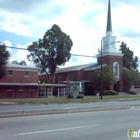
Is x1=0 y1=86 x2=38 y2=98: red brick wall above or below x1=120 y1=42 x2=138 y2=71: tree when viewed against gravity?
below

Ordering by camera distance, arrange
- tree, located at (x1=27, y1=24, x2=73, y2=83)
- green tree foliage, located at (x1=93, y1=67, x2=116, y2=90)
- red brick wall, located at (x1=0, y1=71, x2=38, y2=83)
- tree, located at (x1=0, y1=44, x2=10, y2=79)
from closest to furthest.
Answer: tree, located at (x1=0, y1=44, x2=10, y2=79) < red brick wall, located at (x1=0, y1=71, x2=38, y2=83) < green tree foliage, located at (x1=93, y1=67, x2=116, y2=90) < tree, located at (x1=27, y1=24, x2=73, y2=83)

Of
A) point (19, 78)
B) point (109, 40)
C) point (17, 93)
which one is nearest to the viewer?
point (17, 93)

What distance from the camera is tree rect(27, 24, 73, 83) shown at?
218 feet

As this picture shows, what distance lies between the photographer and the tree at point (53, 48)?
66438 mm

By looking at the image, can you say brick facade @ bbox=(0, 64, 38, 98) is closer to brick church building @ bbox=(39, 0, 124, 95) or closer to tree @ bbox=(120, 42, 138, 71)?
brick church building @ bbox=(39, 0, 124, 95)

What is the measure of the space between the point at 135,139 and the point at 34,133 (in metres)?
3.35

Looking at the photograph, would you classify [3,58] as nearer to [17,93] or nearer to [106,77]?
[17,93]

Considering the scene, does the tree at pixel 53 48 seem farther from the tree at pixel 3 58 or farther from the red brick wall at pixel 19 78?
the tree at pixel 3 58

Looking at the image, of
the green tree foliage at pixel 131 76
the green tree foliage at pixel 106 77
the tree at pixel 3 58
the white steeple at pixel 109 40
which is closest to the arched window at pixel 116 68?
the green tree foliage at pixel 131 76

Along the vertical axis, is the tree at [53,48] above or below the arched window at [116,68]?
above

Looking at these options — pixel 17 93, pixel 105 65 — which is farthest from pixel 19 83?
pixel 105 65

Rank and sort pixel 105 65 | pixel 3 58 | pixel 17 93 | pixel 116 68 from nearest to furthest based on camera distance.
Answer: pixel 3 58
pixel 17 93
pixel 105 65
pixel 116 68

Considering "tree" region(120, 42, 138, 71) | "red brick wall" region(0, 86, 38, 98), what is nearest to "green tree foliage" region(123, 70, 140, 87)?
"tree" region(120, 42, 138, 71)

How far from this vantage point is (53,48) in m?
67.6
